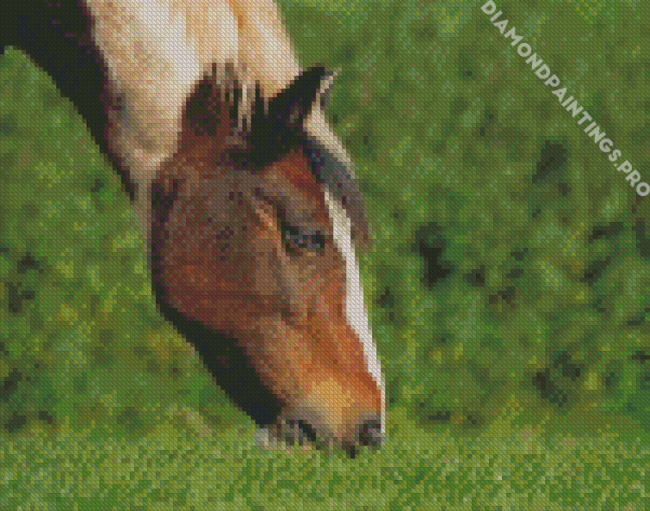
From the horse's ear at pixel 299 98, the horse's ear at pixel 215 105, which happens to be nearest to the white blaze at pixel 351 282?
the horse's ear at pixel 299 98

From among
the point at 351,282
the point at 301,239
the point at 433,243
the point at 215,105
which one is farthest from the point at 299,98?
the point at 433,243

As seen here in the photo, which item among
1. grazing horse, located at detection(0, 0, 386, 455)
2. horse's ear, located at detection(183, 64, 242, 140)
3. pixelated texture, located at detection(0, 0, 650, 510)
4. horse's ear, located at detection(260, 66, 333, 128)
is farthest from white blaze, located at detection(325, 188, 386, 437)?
pixelated texture, located at detection(0, 0, 650, 510)

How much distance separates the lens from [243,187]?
2984mm

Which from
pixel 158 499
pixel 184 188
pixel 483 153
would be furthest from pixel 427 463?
pixel 483 153

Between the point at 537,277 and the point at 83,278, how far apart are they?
2724mm

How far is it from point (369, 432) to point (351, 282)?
1.37ft

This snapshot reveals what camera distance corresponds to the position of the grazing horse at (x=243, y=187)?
2855 mm

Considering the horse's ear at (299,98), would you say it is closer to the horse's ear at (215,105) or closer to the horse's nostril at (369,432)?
the horse's ear at (215,105)

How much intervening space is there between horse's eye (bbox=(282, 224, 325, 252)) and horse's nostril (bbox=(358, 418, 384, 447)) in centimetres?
49

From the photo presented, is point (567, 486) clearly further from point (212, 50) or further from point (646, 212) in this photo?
point (646, 212)

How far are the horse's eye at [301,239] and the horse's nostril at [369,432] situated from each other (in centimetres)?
49

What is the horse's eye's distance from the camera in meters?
2.87

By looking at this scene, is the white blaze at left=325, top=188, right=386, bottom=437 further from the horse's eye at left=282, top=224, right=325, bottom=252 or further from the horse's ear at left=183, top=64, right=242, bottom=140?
the horse's ear at left=183, top=64, right=242, bottom=140

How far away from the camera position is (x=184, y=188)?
3.01 m
